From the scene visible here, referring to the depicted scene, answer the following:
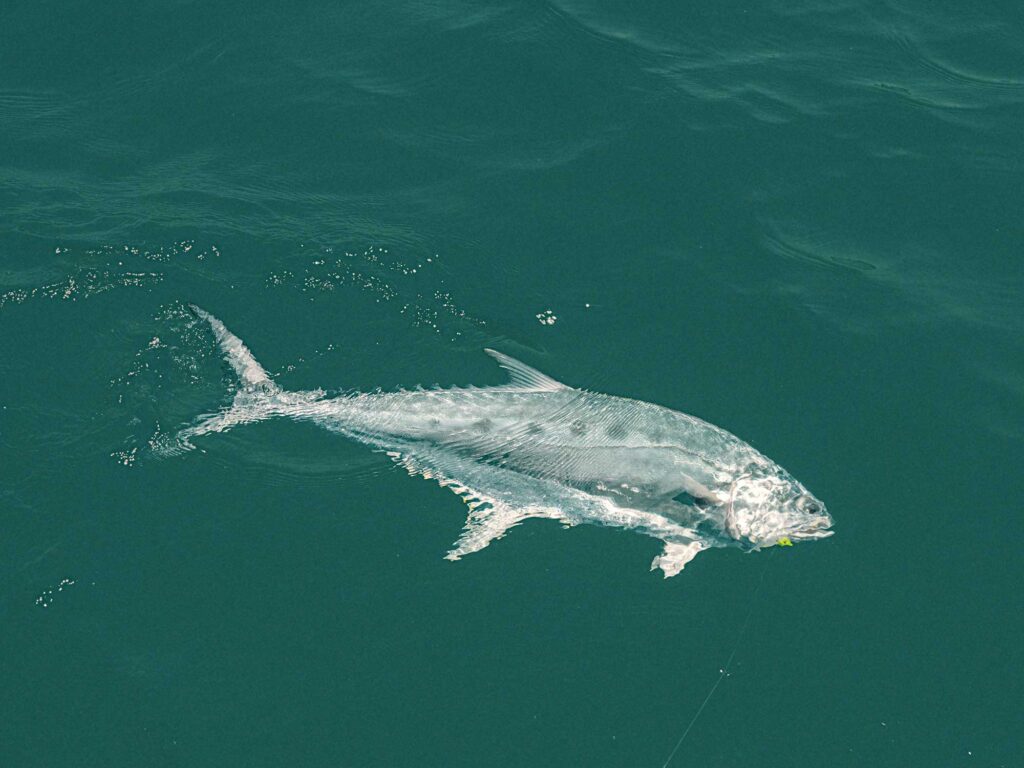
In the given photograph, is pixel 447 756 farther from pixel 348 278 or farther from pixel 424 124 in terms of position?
pixel 424 124

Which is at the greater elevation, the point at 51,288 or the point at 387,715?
the point at 51,288

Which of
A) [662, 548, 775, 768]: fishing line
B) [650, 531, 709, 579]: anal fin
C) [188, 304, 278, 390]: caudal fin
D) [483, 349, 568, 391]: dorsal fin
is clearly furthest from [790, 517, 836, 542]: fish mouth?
[188, 304, 278, 390]: caudal fin

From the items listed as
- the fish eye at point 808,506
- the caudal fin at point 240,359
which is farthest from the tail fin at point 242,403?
the fish eye at point 808,506

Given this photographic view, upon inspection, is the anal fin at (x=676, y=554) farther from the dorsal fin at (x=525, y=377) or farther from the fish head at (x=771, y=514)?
the dorsal fin at (x=525, y=377)

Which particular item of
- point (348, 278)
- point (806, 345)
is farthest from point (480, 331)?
point (806, 345)

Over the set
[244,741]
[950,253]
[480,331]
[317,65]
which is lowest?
[244,741]

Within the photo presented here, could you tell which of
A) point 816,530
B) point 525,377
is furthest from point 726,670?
point 525,377
